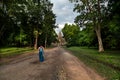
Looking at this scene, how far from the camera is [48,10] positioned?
2906 inches

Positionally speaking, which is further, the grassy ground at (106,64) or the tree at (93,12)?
the tree at (93,12)

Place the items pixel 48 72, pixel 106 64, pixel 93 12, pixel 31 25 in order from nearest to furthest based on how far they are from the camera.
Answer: pixel 48 72 < pixel 106 64 < pixel 93 12 < pixel 31 25

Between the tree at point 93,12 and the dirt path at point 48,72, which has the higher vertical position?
the tree at point 93,12

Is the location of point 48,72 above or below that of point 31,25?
below

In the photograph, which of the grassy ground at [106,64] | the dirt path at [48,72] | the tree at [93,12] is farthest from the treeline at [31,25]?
the dirt path at [48,72]

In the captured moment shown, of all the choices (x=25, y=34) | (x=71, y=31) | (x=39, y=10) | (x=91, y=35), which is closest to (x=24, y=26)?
(x=25, y=34)

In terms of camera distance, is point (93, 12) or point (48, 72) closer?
point (48, 72)

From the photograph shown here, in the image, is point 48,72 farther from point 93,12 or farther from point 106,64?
point 93,12

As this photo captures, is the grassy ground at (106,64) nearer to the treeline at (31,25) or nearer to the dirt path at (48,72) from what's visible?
the dirt path at (48,72)

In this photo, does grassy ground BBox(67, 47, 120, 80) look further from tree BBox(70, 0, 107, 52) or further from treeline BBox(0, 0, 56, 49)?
treeline BBox(0, 0, 56, 49)

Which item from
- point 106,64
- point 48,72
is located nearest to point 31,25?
point 106,64

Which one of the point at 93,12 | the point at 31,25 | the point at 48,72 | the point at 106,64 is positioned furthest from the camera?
the point at 31,25

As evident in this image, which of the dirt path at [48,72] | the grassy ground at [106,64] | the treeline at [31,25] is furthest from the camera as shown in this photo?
the treeline at [31,25]

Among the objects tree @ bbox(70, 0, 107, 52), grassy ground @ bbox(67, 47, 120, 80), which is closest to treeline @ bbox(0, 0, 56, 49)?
tree @ bbox(70, 0, 107, 52)
